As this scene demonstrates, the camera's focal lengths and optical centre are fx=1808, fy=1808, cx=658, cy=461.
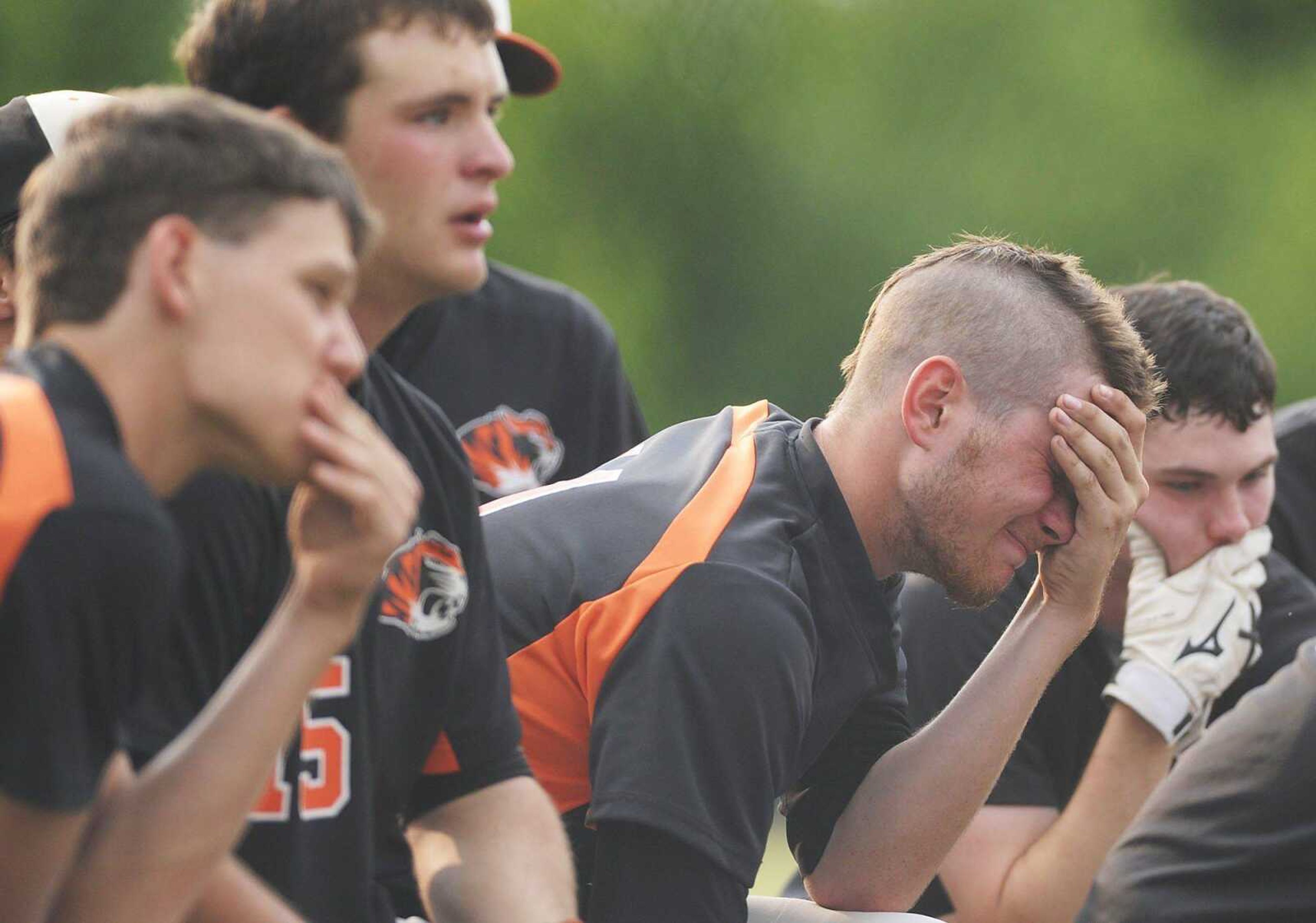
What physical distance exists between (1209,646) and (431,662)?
6.81 ft

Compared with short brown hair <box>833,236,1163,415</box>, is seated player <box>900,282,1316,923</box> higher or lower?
lower

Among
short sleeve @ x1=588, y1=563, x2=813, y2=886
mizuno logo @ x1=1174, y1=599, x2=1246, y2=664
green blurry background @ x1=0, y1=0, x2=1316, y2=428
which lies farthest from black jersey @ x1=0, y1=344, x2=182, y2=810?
green blurry background @ x1=0, y1=0, x2=1316, y2=428

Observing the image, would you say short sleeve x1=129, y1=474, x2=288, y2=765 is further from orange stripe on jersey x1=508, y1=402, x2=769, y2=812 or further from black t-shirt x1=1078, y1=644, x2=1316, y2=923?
black t-shirt x1=1078, y1=644, x2=1316, y2=923

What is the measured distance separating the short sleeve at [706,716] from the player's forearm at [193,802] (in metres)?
0.81

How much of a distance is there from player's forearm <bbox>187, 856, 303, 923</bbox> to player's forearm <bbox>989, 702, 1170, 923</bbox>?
82.9 inches

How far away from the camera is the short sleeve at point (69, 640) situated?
5.08 feet

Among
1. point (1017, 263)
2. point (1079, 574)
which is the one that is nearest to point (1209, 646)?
point (1079, 574)

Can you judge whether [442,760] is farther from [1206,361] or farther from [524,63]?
[1206,361]

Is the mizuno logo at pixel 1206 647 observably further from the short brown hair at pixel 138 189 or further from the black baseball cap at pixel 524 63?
the short brown hair at pixel 138 189

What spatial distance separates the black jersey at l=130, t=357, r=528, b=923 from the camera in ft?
6.79

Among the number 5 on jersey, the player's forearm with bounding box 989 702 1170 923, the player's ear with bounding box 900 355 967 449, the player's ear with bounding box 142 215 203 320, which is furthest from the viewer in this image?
the player's forearm with bounding box 989 702 1170 923

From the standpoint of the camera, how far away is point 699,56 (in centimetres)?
1404

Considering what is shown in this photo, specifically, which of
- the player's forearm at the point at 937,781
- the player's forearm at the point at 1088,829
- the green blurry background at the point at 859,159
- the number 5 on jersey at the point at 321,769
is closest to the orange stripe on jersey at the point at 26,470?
the number 5 on jersey at the point at 321,769

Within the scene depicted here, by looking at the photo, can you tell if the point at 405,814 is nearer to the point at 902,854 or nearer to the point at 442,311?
the point at 902,854
